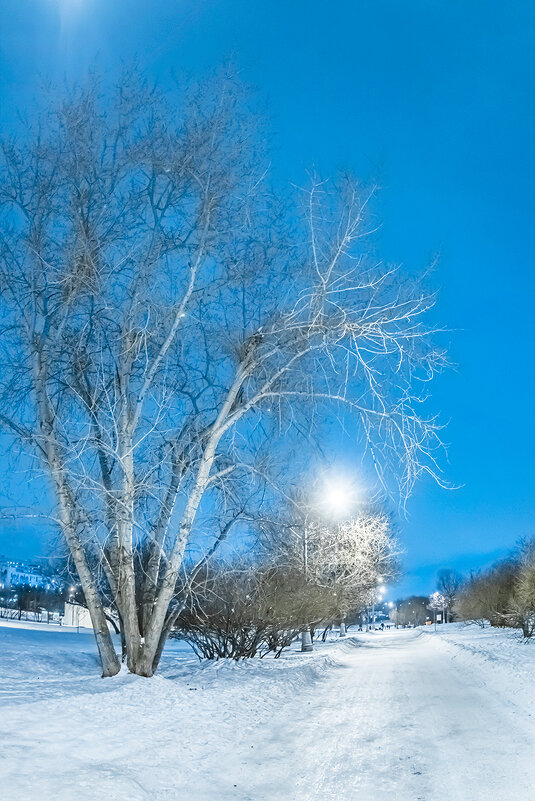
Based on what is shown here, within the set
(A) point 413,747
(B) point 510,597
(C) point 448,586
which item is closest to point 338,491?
(A) point 413,747

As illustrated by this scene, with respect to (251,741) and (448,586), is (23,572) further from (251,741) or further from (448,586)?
(448,586)

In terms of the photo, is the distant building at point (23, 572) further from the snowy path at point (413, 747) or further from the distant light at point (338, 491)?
the snowy path at point (413, 747)

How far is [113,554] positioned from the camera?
10.8 meters

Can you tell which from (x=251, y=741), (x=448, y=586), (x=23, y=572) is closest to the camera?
(x=251, y=741)

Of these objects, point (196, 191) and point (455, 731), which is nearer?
point (455, 731)

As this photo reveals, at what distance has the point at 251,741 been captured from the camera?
7129 millimetres

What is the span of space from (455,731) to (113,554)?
5.93 m

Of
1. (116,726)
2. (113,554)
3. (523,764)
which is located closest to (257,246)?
(113,554)

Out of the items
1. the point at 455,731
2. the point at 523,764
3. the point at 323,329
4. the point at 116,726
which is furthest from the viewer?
the point at 323,329

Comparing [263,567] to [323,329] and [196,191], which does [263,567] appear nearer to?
[323,329]

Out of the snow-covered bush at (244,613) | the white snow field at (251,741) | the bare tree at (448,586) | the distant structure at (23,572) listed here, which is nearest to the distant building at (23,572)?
the distant structure at (23,572)

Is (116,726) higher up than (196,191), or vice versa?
(196,191)

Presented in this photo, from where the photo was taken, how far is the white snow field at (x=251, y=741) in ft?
16.9

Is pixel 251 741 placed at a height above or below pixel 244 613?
below
